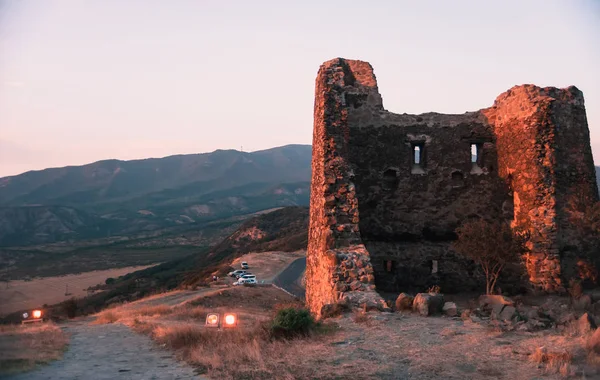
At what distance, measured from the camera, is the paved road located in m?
34.8

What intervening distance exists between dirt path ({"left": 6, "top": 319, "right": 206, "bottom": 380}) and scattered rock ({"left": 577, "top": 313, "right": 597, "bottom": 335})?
5845 mm

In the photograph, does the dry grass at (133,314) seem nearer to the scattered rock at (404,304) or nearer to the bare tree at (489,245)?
the scattered rock at (404,304)

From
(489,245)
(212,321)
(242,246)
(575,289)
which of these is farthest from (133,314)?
(242,246)

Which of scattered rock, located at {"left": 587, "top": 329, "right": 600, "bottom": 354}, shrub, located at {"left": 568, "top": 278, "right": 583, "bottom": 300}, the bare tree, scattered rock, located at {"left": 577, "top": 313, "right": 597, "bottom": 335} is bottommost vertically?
shrub, located at {"left": 568, "top": 278, "right": 583, "bottom": 300}

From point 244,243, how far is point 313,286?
5945 centimetres

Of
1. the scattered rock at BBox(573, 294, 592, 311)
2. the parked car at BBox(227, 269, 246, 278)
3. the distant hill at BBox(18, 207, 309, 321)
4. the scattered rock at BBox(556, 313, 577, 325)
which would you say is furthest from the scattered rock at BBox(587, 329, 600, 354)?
the parked car at BBox(227, 269, 246, 278)

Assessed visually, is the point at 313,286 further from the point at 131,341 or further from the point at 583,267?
the point at 583,267

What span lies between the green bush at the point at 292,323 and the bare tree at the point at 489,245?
24.1ft

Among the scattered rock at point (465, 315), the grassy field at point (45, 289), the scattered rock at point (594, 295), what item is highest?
the scattered rock at point (465, 315)

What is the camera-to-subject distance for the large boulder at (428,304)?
11.1 m

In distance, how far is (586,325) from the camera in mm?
8617

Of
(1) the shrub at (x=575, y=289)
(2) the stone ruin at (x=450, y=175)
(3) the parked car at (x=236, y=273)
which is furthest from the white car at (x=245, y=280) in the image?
(1) the shrub at (x=575, y=289)

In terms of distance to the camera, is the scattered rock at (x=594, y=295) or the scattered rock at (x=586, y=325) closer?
the scattered rock at (x=586, y=325)

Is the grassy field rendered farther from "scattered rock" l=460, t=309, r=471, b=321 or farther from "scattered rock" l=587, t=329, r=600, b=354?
"scattered rock" l=587, t=329, r=600, b=354
